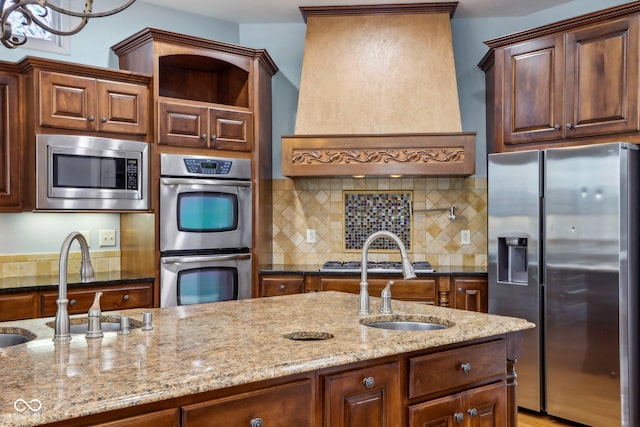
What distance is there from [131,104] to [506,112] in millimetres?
2549

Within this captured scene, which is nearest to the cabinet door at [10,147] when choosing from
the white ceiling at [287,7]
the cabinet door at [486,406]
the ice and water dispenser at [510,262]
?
the white ceiling at [287,7]

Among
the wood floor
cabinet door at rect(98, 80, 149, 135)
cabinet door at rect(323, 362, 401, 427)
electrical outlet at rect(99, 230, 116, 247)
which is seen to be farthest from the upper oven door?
cabinet door at rect(323, 362, 401, 427)

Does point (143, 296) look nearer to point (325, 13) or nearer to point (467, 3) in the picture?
point (325, 13)

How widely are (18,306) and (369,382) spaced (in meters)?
2.44

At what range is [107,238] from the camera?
422cm

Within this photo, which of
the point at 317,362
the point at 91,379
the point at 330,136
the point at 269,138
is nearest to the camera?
the point at 91,379

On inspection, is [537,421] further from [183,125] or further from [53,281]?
[53,281]

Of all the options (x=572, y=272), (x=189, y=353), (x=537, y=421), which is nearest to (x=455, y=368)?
(x=189, y=353)

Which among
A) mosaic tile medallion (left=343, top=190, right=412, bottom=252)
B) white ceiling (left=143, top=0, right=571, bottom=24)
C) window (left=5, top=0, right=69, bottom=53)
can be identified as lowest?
mosaic tile medallion (left=343, top=190, right=412, bottom=252)

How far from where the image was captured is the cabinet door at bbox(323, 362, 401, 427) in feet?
5.48

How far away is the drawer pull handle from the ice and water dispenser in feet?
7.58

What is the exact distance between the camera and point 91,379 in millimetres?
1372

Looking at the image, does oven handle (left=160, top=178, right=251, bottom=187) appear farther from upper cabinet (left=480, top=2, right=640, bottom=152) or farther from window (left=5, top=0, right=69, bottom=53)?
upper cabinet (left=480, top=2, right=640, bottom=152)

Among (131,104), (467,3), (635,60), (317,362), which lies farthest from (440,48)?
(317,362)
